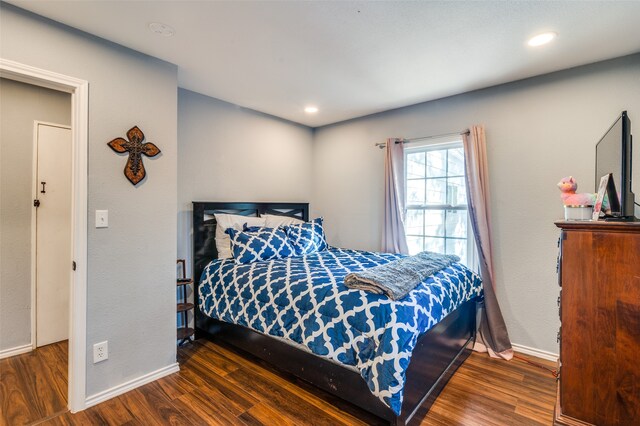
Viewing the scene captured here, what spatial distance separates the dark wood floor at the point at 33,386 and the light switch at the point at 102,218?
1.17 metres

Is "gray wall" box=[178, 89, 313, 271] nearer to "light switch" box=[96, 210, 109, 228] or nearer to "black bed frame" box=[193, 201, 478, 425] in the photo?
"black bed frame" box=[193, 201, 478, 425]

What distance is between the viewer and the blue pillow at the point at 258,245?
2.76 metres

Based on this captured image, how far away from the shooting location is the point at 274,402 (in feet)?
6.64

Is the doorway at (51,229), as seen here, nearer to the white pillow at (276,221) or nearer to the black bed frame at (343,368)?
the black bed frame at (343,368)

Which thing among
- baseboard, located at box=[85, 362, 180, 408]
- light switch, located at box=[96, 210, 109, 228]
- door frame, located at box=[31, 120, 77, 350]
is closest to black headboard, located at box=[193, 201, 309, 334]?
baseboard, located at box=[85, 362, 180, 408]

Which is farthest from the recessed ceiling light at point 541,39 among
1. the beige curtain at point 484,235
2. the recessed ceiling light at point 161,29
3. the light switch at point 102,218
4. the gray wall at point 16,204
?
the gray wall at point 16,204

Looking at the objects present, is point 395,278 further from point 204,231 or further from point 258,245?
point 204,231

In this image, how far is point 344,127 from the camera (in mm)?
4043

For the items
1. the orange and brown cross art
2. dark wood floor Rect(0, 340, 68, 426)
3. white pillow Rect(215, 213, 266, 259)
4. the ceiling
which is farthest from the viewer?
white pillow Rect(215, 213, 266, 259)

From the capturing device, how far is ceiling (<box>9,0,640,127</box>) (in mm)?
1755

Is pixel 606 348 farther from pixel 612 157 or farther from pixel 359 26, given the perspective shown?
pixel 359 26

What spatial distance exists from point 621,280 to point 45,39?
10.7ft

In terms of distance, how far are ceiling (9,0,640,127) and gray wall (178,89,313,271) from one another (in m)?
0.35

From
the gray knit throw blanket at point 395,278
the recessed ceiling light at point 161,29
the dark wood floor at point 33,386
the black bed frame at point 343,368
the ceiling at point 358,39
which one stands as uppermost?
the ceiling at point 358,39
